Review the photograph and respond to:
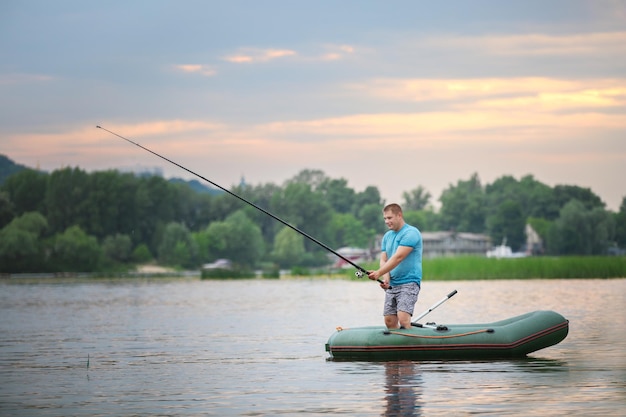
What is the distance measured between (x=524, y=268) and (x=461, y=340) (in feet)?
134

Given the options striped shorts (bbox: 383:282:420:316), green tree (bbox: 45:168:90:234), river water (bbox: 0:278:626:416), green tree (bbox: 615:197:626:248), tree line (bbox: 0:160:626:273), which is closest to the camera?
river water (bbox: 0:278:626:416)

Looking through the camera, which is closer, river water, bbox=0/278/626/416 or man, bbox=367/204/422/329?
river water, bbox=0/278/626/416

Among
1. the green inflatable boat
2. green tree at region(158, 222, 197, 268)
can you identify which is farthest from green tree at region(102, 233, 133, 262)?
the green inflatable boat

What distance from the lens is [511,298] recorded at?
125 feet

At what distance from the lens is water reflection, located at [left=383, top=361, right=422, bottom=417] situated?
11.0 meters

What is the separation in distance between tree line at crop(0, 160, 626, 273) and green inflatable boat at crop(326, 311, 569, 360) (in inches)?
3587

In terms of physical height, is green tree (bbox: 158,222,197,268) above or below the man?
above

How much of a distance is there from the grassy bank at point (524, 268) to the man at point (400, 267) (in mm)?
39146

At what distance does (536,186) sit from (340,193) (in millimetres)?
33838

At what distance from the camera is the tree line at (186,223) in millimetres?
109375

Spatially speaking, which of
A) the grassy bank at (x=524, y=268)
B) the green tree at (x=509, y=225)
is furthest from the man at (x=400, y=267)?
the green tree at (x=509, y=225)

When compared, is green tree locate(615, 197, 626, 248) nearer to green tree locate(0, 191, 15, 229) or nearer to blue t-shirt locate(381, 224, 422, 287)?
green tree locate(0, 191, 15, 229)

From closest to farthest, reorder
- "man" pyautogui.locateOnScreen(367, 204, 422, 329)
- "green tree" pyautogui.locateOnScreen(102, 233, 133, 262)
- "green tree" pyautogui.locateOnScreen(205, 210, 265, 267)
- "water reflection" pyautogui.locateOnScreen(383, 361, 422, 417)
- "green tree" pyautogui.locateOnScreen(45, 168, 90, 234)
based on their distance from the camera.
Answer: "water reflection" pyautogui.locateOnScreen(383, 361, 422, 417)
"man" pyautogui.locateOnScreen(367, 204, 422, 329)
"green tree" pyautogui.locateOnScreen(102, 233, 133, 262)
"green tree" pyautogui.locateOnScreen(45, 168, 90, 234)
"green tree" pyautogui.locateOnScreen(205, 210, 265, 267)

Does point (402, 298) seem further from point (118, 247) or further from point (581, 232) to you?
point (581, 232)
